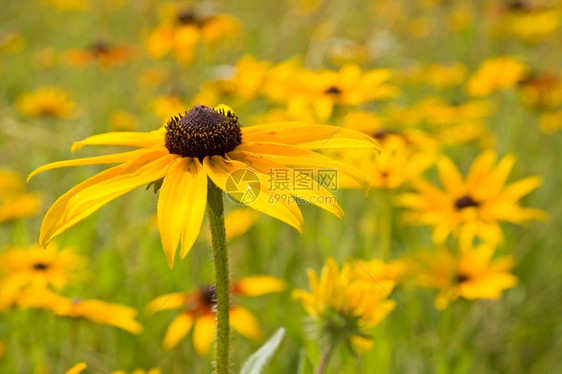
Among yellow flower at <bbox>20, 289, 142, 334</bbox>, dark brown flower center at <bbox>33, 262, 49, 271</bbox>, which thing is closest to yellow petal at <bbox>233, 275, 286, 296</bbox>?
yellow flower at <bbox>20, 289, 142, 334</bbox>

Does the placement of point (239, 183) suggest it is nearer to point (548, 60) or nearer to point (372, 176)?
point (372, 176)

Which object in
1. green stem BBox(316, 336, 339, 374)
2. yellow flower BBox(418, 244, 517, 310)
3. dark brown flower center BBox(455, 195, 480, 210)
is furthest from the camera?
dark brown flower center BBox(455, 195, 480, 210)

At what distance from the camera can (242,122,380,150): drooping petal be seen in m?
0.99

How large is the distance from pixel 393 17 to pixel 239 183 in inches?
124

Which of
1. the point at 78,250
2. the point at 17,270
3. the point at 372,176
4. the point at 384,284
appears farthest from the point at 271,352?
the point at 78,250

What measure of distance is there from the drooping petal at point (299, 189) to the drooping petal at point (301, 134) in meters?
0.09

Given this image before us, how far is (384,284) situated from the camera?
55.1 inches

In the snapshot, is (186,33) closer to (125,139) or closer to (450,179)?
(450,179)

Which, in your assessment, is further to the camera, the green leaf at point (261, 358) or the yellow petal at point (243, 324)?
the yellow petal at point (243, 324)

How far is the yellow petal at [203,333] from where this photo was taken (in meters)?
1.56

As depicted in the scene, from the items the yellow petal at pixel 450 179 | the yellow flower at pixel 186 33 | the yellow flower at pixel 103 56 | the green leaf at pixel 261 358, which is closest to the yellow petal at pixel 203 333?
the green leaf at pixel 261 358

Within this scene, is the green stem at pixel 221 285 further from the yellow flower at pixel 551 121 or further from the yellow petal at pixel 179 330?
the yellow flower at pixel 551 121

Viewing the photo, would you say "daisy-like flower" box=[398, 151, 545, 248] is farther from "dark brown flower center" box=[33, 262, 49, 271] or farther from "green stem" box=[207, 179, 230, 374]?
"dark brown flower center" box=[33, 262, 49, 271]

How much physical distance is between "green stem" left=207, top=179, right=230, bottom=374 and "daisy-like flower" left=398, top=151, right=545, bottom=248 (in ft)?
3.04
